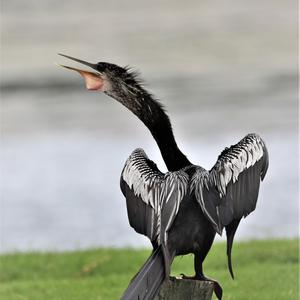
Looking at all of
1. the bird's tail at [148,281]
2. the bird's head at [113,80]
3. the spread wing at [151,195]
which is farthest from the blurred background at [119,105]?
the bird's tail at [148,281]

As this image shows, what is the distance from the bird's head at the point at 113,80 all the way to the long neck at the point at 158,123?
3 cm

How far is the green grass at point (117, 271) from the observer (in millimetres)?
8211

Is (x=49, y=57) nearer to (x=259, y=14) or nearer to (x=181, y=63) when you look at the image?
(x=181, y=63)

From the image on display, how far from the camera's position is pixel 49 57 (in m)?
22.3

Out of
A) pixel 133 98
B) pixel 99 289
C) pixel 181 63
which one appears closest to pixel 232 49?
pixel 181 63

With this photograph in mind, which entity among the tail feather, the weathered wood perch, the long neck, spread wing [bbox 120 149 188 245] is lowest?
the weathered wood perch

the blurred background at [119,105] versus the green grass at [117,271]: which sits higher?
the blurred background at [119,105]

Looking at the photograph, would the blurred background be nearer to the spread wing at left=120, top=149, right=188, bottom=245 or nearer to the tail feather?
the spread wing at left=120, top=149, right=188, bottom=245

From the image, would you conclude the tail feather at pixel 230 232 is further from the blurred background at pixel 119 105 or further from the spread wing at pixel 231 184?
the blurred background at pixel 119 105

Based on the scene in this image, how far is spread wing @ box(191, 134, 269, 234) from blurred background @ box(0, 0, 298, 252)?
A: 4334 millimetres

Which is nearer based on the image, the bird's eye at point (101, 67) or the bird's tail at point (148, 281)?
the bird's tail at point (148, 281)

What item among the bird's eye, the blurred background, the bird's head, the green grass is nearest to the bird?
the bird's head

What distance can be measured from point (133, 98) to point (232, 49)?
17037 millimetres

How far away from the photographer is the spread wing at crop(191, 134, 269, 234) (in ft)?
19.5
